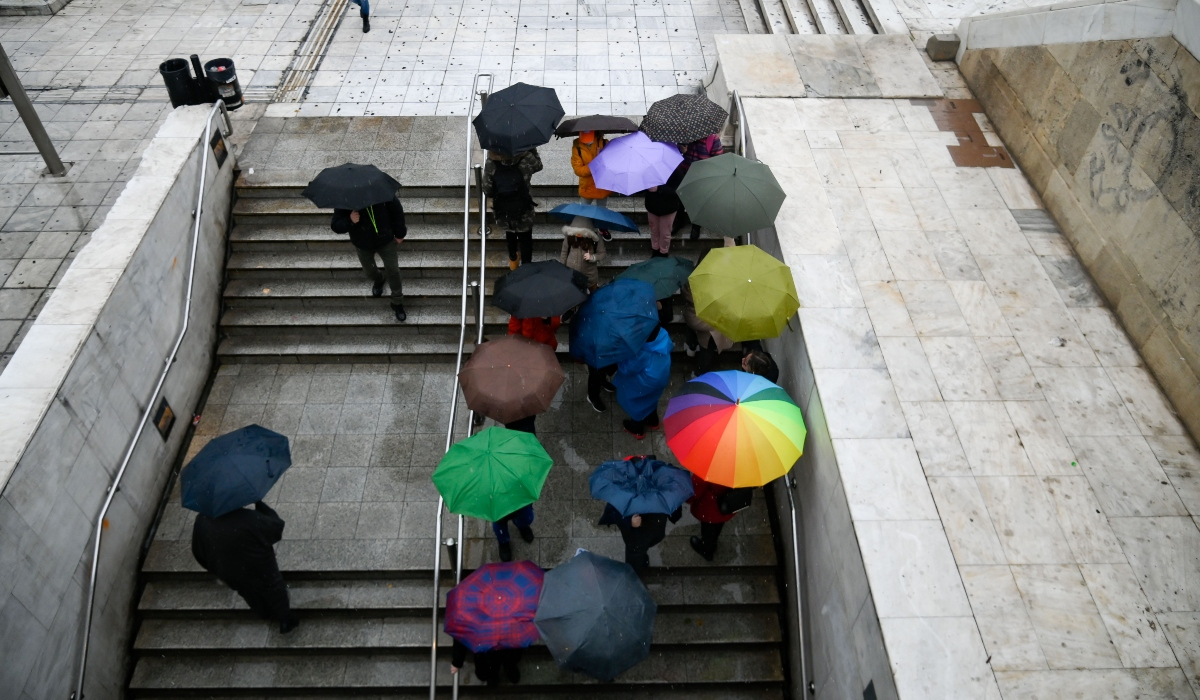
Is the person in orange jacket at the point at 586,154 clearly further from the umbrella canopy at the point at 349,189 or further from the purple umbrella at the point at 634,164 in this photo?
the umbrella canopy at the point at 349,189

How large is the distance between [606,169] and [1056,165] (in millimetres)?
5268

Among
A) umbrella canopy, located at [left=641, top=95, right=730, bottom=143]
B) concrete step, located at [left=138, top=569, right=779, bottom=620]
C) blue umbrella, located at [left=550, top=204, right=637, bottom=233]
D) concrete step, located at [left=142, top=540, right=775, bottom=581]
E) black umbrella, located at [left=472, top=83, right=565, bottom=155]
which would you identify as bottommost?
concrete step, located at [left=138, top=569, right=779, bottom=620]

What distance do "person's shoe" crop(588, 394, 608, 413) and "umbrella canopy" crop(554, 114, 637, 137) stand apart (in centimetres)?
297

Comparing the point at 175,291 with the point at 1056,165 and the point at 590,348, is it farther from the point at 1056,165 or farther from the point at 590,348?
the point at 1056,165

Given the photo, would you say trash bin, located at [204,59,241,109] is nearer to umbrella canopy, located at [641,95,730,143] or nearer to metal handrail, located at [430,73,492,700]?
metal handrail, located at [430,73,492,700]

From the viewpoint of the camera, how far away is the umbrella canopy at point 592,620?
542 centimetres

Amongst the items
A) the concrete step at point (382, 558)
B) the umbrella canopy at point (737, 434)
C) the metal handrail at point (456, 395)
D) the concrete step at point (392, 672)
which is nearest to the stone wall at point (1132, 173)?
the umbrella canopy at point (737, 434)

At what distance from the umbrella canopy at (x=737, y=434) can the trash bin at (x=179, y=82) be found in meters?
7.60

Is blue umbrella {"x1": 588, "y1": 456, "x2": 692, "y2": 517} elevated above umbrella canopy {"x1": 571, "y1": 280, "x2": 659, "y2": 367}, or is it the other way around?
umbrella canopy {"x1": 571, "y1": 280, "x2": 659, "y2": 367}

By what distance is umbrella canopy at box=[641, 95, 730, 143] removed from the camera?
27.4 feet

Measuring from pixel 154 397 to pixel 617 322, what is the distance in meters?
4.93

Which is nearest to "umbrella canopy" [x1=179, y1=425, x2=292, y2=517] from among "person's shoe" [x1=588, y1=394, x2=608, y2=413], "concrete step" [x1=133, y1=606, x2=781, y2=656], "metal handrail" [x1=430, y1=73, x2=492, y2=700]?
"metal handrail" [x1=430, y1=73, x2=492, y2=700]

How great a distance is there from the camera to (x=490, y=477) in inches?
239

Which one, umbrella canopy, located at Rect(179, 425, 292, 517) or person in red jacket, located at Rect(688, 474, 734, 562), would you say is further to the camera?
person in red jacket, located at Rect(688, 474, 734, 562)
